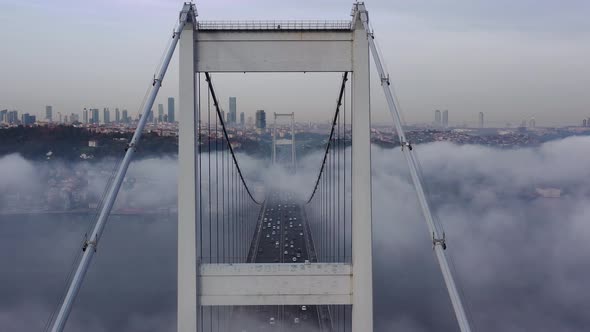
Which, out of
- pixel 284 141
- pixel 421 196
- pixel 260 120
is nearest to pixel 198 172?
pixel 421 196

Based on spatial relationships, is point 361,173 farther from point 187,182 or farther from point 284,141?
point 284,141

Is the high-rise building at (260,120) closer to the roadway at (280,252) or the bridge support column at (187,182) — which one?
the roadway at (280,252)

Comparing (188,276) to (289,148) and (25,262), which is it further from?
(289,148)

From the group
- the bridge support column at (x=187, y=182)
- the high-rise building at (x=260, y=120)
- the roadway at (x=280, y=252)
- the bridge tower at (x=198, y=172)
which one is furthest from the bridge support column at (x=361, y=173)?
the high-rise building at (x=260, y=120)

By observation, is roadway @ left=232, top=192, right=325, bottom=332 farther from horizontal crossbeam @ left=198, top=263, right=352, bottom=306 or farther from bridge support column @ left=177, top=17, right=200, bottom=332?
bridge support column @ left=177, top=17, right=200, bottom=332

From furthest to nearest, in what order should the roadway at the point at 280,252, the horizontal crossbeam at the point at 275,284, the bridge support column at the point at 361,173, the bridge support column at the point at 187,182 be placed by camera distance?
the roadway at the point at 280,252 < the horizontal crossbeam at the point at 275,284 < the bridge support column at the point at 361,173 < the bridge support column at the point at 187,182

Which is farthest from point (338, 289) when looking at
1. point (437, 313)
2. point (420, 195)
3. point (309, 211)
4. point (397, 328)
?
point (309, 211)

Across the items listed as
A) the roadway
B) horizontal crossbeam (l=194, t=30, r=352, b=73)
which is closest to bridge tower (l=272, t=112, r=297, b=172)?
the roadway
